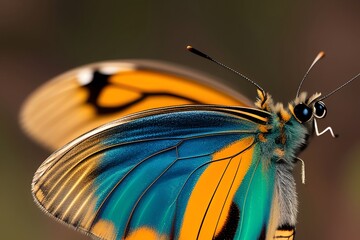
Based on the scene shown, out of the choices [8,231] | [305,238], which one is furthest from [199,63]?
[8,231]

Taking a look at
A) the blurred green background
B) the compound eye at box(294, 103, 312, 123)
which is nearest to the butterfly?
the compound eye at box(294, 103, 312, 123)

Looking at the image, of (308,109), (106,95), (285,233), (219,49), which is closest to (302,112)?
(308,109)

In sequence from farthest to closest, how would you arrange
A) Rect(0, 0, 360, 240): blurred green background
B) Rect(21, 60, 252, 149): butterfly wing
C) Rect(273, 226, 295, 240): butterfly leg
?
Rect(0, 0, 360, 240): blurred green background → Rect(273, 226, 295, 240): butterfly leg → Rect(21, 60, 252, 149): butterfly wing

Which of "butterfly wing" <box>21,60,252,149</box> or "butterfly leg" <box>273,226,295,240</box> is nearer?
"butterfly wing" <box>21,60,252,149</box>

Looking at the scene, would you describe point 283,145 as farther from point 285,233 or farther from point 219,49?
point 219,49

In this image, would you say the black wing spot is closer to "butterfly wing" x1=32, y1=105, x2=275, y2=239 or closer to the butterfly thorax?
"butterfly wing" x1=32, y1=105, x2=275, y2=239

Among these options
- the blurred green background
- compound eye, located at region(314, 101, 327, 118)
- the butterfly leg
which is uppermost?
the blurred green background

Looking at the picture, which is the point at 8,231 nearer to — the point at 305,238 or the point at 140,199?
the point at 305,238

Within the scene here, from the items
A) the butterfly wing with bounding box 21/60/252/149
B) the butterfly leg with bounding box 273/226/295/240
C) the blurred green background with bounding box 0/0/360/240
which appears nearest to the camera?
the butterfly wing with bounding box 21/60/252/149
